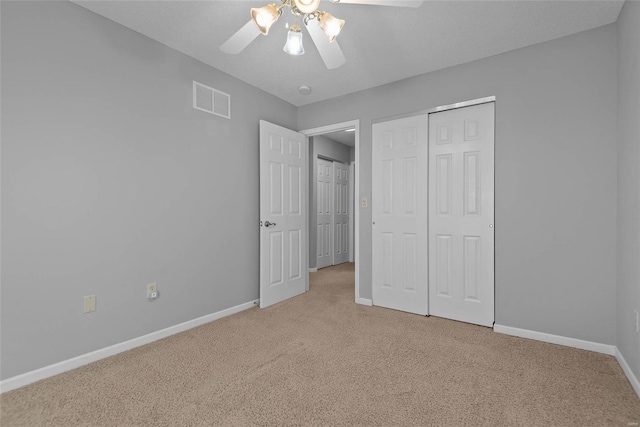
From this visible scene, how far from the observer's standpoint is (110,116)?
7.36 ft

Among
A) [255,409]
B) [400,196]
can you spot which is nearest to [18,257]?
[255,409]

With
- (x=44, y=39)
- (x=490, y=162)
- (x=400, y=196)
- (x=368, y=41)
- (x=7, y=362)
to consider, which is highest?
(x=368, y=41)

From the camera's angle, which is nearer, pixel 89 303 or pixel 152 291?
pixel 89 303

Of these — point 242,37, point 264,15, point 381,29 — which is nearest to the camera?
point 264,15

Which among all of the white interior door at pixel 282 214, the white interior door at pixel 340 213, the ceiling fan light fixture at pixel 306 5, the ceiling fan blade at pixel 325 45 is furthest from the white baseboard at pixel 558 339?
the white interior door at pixel 340 213

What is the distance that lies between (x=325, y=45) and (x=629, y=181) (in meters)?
2.06

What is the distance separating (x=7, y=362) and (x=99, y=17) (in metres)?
2.27

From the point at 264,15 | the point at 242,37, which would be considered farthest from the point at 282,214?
the point at 264,15

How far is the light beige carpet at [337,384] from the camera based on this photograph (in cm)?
155

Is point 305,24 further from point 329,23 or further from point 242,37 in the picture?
point 242,37

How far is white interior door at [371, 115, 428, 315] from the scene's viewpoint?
3105mm

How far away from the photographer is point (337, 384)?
6.05ft

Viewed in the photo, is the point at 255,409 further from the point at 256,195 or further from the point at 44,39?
the point at 44,39

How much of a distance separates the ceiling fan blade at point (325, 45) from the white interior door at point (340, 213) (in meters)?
4.08
